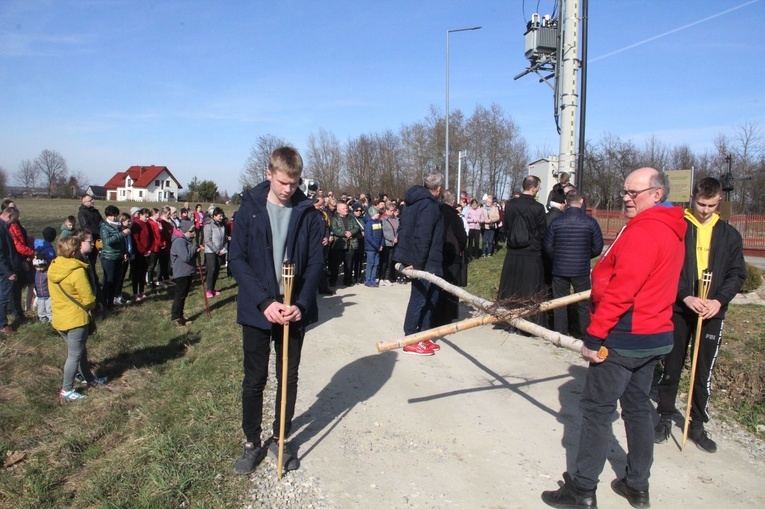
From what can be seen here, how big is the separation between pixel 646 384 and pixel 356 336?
4923 mm

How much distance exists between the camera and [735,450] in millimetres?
4656

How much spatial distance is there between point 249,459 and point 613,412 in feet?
8.45

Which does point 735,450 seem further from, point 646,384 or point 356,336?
point 356,336

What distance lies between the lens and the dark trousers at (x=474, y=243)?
18.3m

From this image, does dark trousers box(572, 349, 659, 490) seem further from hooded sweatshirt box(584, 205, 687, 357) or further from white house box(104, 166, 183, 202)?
white house box(104, 166, 183, 202)

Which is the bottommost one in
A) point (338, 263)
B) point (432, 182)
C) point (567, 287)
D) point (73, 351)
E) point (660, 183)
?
point (73, 351)

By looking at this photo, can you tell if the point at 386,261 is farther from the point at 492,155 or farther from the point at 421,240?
the point at 492,155

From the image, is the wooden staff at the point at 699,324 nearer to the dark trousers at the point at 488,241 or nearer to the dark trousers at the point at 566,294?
the dark trousers at the point at 566,294

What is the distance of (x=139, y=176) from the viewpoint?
3846 inches

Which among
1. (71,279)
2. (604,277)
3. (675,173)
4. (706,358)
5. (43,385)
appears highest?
(675,173)

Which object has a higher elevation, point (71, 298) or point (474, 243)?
point (71, 298)

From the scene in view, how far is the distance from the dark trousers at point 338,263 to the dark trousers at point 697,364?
872 centimetres

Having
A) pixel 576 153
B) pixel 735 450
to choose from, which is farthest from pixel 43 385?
pixel 576 153

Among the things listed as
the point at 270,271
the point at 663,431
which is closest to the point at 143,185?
the point at 270,271
